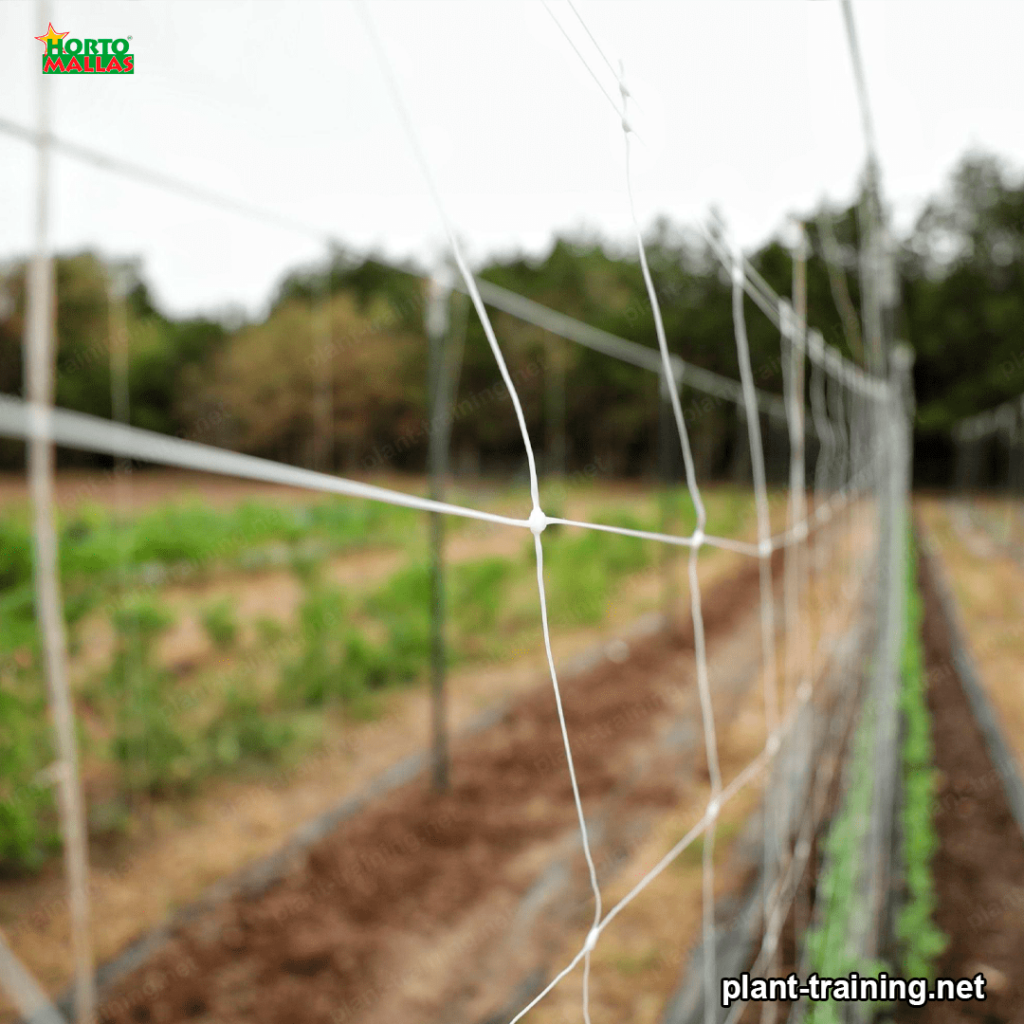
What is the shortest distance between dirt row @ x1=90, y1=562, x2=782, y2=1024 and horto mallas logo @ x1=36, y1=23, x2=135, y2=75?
1.96 metres

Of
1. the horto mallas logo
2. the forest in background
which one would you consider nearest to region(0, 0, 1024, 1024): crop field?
the horto mallas logo

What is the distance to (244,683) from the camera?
3.71 meters

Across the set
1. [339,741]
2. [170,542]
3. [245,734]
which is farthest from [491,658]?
[170,542]

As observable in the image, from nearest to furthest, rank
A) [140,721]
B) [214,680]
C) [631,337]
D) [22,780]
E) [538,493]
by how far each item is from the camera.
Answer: [538,493] → [22,780] → [140,721] → [214,680] → [631,337]

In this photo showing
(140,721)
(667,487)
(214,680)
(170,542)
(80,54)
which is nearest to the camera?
(80,54)

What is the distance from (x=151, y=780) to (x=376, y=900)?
3.42 feet

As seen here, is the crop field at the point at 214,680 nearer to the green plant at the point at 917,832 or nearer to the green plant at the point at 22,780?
the green plant at the point at 22,780

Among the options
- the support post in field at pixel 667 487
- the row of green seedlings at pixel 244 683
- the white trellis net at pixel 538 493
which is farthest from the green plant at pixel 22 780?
the support post in field at pixel 667 487

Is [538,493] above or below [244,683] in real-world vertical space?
above

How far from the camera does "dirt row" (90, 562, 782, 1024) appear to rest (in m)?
1.97

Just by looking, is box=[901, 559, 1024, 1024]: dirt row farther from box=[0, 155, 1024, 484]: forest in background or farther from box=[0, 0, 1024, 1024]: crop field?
box=[0, 155, 1024, 484]: forest in background

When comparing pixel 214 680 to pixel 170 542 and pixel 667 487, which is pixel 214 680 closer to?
pixel 667 487

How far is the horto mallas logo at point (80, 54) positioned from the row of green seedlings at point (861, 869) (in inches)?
80.4

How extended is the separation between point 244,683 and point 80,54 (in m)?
3.05
